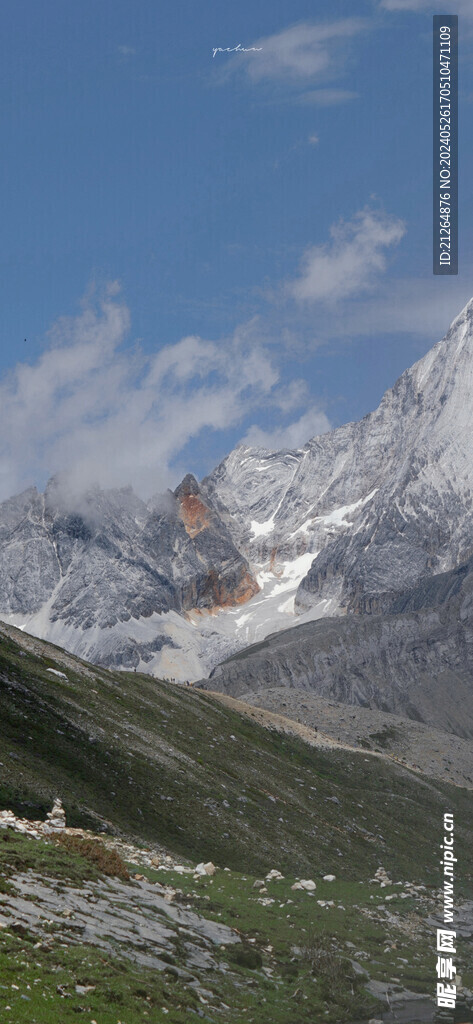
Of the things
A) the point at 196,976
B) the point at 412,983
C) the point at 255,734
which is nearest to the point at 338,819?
the point at 255,734

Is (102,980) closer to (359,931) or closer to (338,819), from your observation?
(359,931)

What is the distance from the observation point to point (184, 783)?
6912 centimetres

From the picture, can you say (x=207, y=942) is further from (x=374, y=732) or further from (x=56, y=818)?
(x=374, y=732)

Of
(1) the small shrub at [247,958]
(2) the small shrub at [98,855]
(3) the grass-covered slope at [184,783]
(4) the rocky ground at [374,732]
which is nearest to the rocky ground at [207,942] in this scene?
(1) the small shrub at [247,958]

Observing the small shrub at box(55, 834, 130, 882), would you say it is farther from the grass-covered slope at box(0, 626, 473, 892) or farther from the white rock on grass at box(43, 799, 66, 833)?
the grass-covered slope at box(0, 626, 473, 892)

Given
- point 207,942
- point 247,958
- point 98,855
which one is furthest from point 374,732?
point 247,958

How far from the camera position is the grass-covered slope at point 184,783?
57812mm

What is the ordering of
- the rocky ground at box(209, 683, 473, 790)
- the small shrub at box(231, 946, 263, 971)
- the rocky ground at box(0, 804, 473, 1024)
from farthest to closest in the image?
the rocky ground at box(209, 683, 473, 790), the small shrub at box(231, 946, 263, 971), the rocky ground at box(0, 804, 473, 1024)

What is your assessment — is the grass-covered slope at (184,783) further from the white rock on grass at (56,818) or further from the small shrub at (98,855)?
the small shrub at (98,855)

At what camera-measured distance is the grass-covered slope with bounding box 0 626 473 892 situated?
57812 millimetres

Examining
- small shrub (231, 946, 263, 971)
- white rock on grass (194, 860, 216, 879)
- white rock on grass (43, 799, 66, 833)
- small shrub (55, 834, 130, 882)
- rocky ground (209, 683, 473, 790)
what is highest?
rocky ground (209, 683, 473, 790)

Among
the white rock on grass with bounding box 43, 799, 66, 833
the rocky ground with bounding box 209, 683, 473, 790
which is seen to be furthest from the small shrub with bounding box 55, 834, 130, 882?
the rocky ground with bounding box 209, 683, 473, 790

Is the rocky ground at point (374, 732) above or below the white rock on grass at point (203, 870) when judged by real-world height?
above

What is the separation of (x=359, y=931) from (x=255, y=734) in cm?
6562
